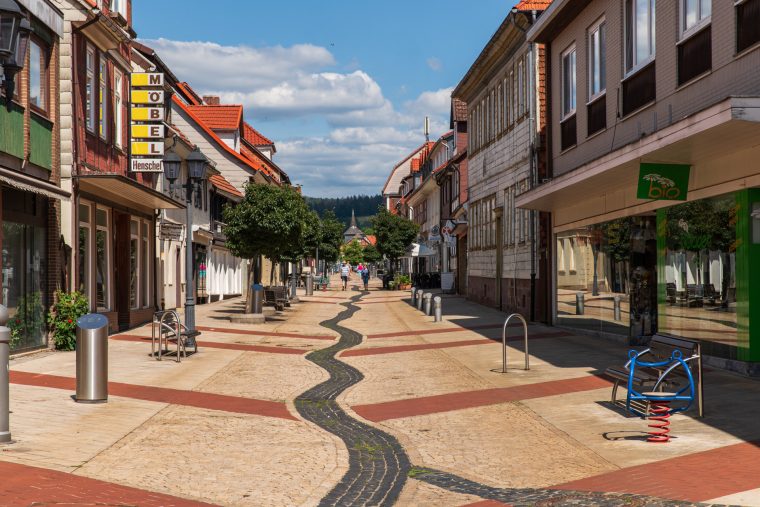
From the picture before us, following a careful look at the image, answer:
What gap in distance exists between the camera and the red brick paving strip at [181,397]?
11.6 meters

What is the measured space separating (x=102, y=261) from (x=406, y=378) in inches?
421

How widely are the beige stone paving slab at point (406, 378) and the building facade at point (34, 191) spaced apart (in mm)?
5717

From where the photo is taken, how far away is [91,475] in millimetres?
7484

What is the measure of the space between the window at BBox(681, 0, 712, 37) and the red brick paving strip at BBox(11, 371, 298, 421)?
309 inches

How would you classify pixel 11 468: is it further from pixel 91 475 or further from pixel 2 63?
pixel 2 63

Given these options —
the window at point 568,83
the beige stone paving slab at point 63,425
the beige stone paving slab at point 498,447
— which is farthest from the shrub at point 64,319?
the window at point 568,83

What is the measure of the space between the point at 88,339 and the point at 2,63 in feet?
12.0

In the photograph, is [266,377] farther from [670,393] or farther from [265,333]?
[265,333]

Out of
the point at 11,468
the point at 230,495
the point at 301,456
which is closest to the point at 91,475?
the point at 11,468

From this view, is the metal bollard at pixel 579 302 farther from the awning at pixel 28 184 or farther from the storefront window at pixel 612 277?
the awning at pixel 28 184

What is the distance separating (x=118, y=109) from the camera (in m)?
24.0

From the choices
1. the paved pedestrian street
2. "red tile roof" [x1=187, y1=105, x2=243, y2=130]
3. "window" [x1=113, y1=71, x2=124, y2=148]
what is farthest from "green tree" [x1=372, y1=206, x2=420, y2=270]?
the paved pedestrian street

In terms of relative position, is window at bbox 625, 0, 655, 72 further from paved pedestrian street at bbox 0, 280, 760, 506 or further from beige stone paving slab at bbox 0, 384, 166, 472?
beige stone paving slab at bbox 0, 384, 166, 472

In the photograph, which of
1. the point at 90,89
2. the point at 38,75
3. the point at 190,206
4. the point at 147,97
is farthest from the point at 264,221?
the point at 38,75
